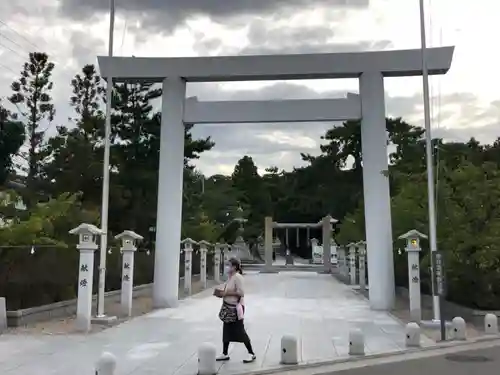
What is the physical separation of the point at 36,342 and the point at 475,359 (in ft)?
26.7

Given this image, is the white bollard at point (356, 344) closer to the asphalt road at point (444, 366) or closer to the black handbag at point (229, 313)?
the asphalt road at point (444, 366)

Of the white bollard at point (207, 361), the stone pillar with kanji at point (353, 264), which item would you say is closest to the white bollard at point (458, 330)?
the white bollard at point (207, 361)

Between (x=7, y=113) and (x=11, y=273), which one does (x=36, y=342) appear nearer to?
(x=11, y=273)

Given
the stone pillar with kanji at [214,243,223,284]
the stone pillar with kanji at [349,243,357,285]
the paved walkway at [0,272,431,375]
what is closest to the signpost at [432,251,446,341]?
the paved walkway at [0,272,431,375]

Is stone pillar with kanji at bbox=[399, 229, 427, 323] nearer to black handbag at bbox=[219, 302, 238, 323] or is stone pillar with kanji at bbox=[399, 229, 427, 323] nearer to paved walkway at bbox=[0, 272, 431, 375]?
paved walkway at bbox=[0, 272, 431, 375]

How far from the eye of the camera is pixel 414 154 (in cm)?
2402

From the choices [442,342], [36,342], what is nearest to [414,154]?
[442,342]

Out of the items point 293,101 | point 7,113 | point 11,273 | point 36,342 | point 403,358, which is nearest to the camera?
point 403,358

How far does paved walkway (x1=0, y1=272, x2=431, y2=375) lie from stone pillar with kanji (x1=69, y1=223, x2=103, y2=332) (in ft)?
1.71

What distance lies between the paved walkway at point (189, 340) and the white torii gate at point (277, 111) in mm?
1632

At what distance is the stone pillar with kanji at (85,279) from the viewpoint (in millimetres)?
12891

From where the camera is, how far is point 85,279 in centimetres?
1310

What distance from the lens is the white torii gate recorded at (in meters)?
17.9

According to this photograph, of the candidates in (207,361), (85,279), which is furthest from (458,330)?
(85,279)
